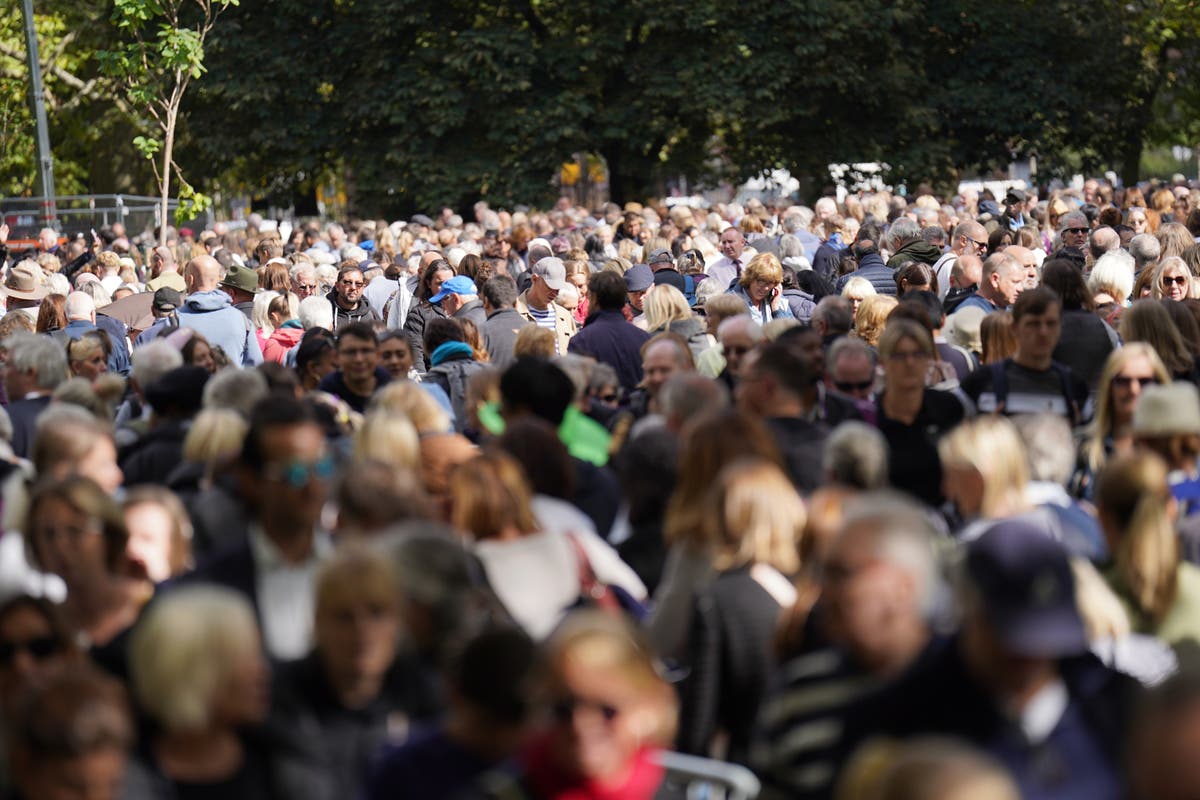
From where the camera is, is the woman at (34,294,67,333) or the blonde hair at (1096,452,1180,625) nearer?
the blonde hair at (1096,452,1180,625)

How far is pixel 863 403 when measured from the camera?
26.4ft

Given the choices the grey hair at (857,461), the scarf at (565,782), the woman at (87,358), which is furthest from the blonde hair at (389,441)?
the woman at (87,358)

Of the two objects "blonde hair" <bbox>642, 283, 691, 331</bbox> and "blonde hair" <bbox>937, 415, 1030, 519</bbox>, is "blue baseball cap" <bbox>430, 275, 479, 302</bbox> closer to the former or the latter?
"blonde hair" <bbox>642, 283, 691, 331</bbox>

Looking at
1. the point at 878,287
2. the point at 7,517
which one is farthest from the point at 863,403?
the point at 878,287

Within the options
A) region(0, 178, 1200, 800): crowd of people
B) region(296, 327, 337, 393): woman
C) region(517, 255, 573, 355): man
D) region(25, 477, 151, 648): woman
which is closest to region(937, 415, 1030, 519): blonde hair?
region(0, 178, 1200, 800): crowd of people

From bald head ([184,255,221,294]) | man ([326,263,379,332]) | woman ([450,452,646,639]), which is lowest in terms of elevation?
man ([326,263,379,332])

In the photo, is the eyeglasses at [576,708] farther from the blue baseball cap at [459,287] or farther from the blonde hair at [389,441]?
the blue baseball cap at [459,287]

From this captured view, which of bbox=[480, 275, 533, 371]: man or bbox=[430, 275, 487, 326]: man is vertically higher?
bbox=[480, 275, 533, 371]: man

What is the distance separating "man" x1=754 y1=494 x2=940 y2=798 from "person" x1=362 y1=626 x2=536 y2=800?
593 mm

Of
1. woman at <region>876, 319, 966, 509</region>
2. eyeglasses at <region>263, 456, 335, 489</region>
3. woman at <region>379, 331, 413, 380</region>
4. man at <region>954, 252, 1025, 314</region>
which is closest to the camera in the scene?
eyeglasses at <region>263, 456, 335, 489</region>

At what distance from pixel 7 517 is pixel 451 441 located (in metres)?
1.54

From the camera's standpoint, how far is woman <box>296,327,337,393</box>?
9.82 meters

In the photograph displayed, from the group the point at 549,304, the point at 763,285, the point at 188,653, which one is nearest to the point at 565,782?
the point at 188,653

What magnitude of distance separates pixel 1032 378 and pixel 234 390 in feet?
11.3
